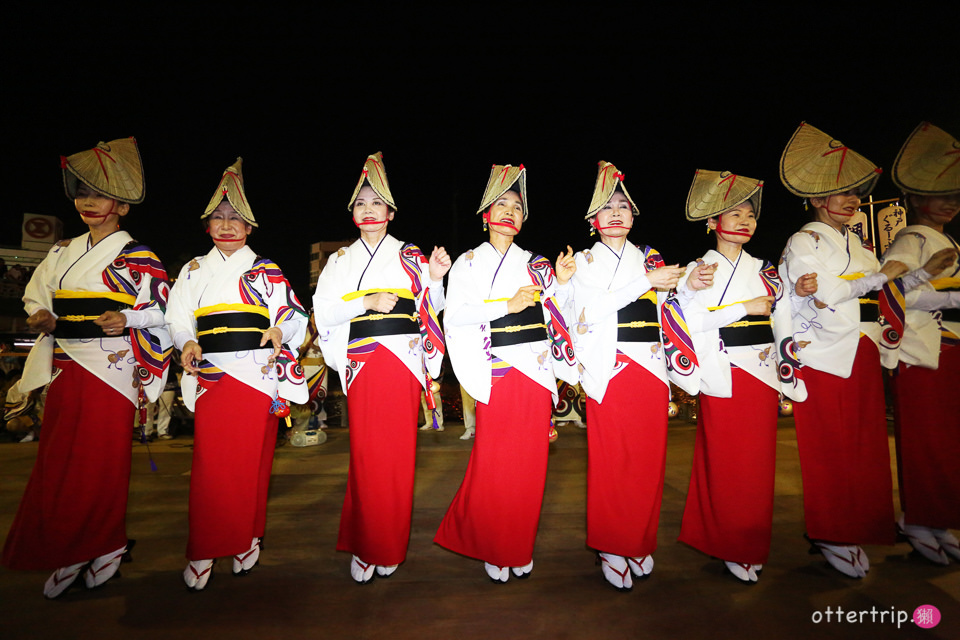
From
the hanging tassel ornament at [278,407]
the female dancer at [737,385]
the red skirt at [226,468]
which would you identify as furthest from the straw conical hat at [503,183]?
the red skirt at [226,468]

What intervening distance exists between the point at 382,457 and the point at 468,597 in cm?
83

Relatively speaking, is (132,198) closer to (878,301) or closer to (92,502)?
(92,502)

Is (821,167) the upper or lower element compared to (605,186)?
upper

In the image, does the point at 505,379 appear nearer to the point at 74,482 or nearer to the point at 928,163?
the point at 74,482

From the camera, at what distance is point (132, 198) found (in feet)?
10.1

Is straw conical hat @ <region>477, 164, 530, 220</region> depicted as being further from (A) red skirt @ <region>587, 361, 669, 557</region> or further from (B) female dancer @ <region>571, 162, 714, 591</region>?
(A) red skirt @ <region>587, 361, 669, 557</region>

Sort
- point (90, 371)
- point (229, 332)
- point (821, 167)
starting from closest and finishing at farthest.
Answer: point (90, 371), point (229, 332), point (821, 167)

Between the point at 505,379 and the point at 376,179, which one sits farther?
the point at 376,179

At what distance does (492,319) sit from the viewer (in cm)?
292

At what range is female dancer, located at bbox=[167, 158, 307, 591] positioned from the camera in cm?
284

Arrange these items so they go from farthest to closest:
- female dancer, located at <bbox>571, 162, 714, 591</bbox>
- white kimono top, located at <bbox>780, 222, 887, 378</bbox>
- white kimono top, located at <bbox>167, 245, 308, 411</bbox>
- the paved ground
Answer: white kimono top, located at <bbox>780, 222, 887, 378</bbox>
white kimono top, located at <bbox>167, 245, 308, 411</bbox>
female dancer, located at <bbox>571, 162, 714, 591</bbox>
the paved ground

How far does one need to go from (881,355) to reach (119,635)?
14.2 ft

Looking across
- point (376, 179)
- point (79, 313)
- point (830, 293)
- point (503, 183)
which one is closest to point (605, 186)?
point (503, 183)

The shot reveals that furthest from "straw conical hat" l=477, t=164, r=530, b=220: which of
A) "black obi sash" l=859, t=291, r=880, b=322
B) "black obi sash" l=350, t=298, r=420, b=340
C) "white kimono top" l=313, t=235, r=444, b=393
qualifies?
"black obi sash" l=859, t=291, r=880, b=322
